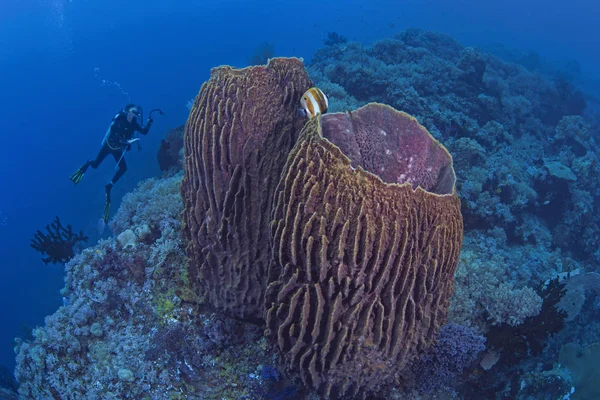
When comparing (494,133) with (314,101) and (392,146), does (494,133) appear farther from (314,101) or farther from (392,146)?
(314,101)

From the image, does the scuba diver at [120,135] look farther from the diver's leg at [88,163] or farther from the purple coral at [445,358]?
the purple coral at [445,358]

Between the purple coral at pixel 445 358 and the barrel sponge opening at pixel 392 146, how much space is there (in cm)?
150

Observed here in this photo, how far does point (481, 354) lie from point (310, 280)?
2.64m

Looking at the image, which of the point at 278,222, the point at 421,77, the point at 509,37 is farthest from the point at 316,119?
the point at 509,37

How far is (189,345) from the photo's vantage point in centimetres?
407

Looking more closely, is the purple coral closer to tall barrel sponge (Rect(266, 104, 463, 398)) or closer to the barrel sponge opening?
tall barrel sponge (Rect(266, 104, 463, 398))

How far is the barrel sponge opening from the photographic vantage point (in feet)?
12.2

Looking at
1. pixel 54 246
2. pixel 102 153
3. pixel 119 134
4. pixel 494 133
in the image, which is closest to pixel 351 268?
Result: pixel 119 134

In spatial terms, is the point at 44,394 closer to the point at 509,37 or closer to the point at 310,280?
the point at 310,280

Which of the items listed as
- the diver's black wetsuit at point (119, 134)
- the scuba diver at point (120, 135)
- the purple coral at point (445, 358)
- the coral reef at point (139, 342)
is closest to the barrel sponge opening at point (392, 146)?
the purple coral at point (445, 358)

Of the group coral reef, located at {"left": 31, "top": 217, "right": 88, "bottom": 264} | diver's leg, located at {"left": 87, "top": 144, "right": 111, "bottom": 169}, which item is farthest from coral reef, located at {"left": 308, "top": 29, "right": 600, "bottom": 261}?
coral reef, located at {"left": 31, "top": 217, "right": 88, "bottom": 264}

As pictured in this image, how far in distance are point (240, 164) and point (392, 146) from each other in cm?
166

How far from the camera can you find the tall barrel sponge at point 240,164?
3.69 m

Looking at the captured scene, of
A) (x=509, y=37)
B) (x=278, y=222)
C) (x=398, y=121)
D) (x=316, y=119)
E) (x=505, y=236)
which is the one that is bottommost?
(x=278, y=222)
